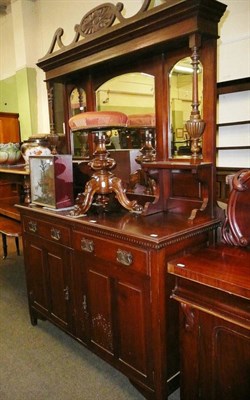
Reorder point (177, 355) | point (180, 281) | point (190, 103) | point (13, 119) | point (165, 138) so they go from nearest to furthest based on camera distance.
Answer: point (180, 281), point (177, 355), point (190, 103), point (165, 138), point (13, 119)

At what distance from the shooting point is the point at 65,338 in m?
2.17

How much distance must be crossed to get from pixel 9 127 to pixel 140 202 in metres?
4.69

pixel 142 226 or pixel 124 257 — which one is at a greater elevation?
pixel 142 226

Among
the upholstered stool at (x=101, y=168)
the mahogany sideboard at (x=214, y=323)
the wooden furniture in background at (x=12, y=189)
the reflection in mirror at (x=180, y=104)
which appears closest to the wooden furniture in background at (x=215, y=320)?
the mahogany sideboard at (x=214, y=323)

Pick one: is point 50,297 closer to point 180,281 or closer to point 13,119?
point 180,281

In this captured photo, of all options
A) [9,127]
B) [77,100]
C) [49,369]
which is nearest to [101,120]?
[77,100]

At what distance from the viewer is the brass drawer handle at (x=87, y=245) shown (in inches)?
63.9

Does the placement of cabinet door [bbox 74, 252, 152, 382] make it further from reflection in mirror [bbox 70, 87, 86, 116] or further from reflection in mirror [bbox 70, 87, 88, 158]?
reflection in mirror [bbox 70, 87, 86, 116]

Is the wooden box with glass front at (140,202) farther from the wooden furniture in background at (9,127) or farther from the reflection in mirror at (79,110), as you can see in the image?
the wooden furniture in background at (9,127)

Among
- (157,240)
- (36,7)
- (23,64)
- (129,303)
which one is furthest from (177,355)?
(36,7)

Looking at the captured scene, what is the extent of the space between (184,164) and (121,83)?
844 millimetres

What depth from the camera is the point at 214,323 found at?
1.18 metres

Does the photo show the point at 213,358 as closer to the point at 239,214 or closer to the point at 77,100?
the point at 239,214

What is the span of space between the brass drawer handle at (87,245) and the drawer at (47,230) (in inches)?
5.7
